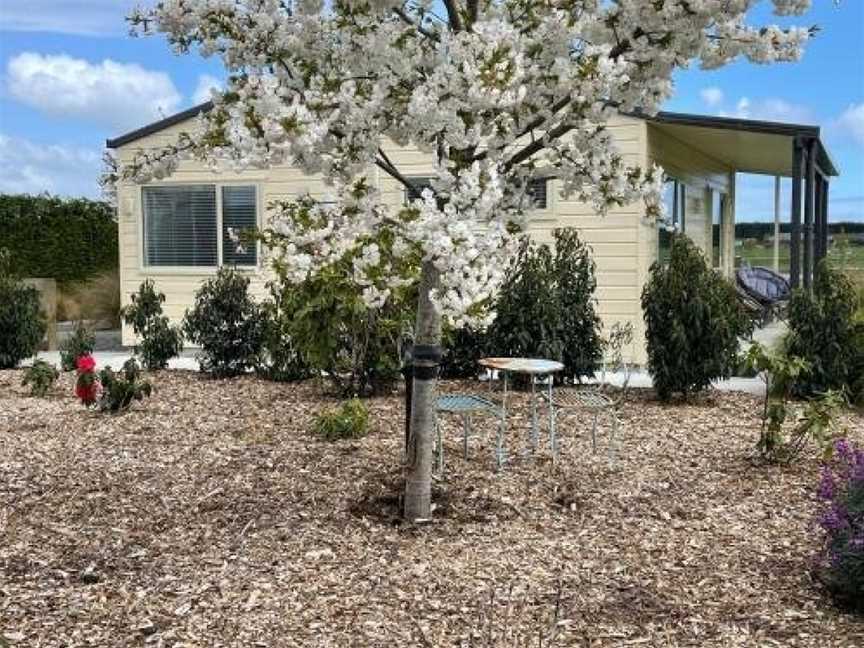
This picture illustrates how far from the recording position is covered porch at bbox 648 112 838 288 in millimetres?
9031

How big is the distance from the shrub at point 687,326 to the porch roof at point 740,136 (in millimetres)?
1760

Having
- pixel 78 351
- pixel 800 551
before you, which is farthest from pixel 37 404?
pixel 800 551

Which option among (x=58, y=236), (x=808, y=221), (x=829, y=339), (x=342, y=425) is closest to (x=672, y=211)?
(x=808, y=221)

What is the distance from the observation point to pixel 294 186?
1090 cm

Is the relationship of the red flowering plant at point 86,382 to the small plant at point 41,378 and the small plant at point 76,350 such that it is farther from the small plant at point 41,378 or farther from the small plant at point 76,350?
the small plant at point 76,350

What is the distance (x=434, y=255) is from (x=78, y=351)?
645 centimetres

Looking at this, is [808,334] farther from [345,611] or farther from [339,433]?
[345,611]

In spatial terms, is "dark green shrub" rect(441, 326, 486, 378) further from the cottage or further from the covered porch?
the covered porch

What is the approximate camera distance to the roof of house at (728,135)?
30.0 ft

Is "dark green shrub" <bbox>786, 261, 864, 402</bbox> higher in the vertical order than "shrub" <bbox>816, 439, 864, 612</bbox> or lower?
higher

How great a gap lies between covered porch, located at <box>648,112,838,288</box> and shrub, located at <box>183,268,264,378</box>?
3870 millimetres

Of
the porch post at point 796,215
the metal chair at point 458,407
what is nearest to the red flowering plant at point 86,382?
the metal chair at point 458,407

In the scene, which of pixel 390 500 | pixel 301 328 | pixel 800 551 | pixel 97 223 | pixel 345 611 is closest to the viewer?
pixel 345 611

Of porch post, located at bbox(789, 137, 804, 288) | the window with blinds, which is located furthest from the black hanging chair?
the window with blinds
